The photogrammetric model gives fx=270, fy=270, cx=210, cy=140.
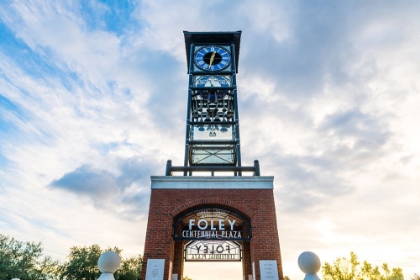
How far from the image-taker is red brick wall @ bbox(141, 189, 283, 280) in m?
8.54

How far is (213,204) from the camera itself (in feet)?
30.8

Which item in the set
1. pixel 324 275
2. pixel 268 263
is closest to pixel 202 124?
pixel 268 263

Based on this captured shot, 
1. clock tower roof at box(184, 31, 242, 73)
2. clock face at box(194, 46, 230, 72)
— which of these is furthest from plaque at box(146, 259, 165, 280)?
clock tower roof at box(184, 31, 242, 73)

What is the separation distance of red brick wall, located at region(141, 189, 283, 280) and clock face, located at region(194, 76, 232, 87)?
6374mm

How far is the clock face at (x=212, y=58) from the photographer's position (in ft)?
47.9

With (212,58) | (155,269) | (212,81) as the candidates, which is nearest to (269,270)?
(155,269)

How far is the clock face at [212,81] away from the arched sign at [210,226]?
22.8ft

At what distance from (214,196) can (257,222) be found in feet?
5.55

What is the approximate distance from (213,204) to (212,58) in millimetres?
8629

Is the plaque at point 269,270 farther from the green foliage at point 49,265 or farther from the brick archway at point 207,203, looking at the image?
the green foliage at point 49,265

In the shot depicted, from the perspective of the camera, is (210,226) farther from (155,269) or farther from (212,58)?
(212,58)

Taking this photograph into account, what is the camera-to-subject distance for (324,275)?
1507 inches

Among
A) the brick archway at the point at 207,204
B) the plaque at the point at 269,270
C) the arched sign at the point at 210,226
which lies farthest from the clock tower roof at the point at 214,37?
the plaque at the point at 269,270

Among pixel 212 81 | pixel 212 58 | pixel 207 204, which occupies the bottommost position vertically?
pixel 207 204
